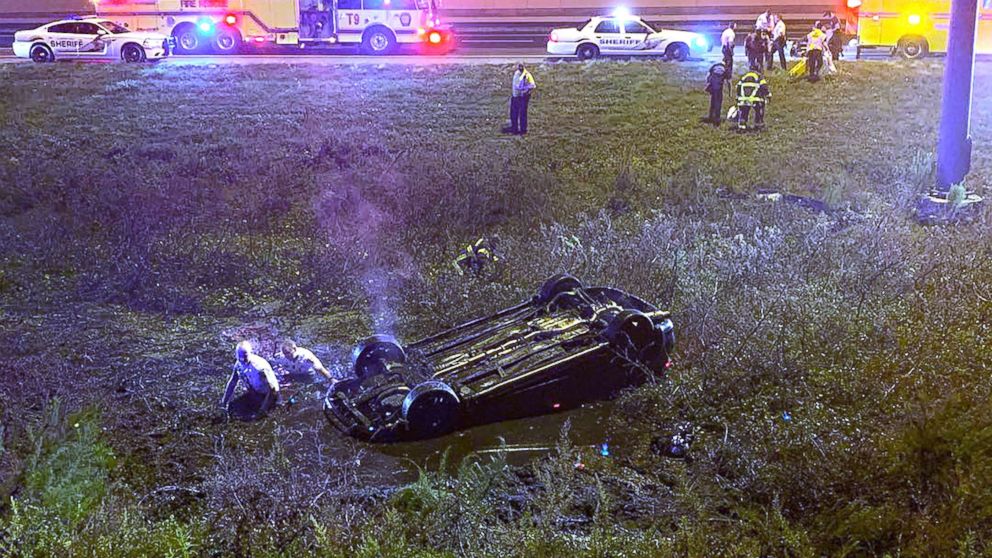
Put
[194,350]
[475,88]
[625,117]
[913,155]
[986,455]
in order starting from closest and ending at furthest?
[986,455]
[194,350]
[913,155]
[625,117]
[475,88]

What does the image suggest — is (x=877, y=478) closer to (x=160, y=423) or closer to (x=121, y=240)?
(x=160, y=423)

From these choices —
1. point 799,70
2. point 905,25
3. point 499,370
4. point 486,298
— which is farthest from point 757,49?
point 499,370

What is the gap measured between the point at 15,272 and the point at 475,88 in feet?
38.4

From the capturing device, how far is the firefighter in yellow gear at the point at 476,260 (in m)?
9.96

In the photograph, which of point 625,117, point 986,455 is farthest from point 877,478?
point 625,117

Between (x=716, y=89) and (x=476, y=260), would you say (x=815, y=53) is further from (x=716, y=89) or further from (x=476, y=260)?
(x=476, y=260)

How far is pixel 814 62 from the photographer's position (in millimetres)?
20422

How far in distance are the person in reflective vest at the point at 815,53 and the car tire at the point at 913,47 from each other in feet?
14.6

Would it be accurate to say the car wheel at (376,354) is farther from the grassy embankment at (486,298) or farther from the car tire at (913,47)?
the car tire at (913,47)

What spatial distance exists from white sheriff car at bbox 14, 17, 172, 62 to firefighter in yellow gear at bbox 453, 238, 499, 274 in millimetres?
16133

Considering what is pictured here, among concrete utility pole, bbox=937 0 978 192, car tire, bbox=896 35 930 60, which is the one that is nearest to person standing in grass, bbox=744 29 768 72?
car tire, bbox=896 35 930 60

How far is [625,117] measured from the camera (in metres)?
18.6

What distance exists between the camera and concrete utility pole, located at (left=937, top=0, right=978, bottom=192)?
35.5 feet

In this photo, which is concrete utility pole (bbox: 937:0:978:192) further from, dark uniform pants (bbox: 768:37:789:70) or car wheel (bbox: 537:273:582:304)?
dark uniform pants (bbox: 768:37:789:70)
